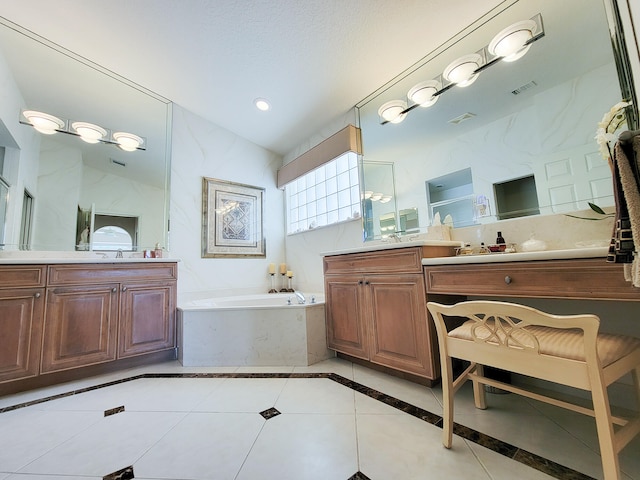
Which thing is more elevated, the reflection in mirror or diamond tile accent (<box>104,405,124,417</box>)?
the reflection in mirror

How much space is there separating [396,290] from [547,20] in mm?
1898

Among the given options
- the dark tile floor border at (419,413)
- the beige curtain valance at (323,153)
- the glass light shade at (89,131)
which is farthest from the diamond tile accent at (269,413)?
the glass light shade at (89,131)

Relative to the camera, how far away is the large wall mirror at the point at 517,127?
4.59ft

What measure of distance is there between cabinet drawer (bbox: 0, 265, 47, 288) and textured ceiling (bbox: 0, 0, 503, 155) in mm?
1854

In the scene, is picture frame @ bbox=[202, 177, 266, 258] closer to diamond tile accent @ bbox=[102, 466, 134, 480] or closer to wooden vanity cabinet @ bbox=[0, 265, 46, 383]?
wooden vanity cabinet @ bbox=[0, 265, 46, 383]

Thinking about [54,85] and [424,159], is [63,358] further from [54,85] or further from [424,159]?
[424,159]

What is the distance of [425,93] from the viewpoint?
6.89 feet

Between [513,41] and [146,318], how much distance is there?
339 cm

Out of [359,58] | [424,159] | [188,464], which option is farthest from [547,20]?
[188,464]

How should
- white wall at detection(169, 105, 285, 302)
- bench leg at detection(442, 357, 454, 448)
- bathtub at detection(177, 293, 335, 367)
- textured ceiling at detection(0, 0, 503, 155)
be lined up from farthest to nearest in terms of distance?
white wall at detection(169, 105, 285, 302), bathtub at detection(177, 293, 335, 367), textured ceiling at detection(0, 0, 503, 155), bench leg at detection(442, 357, 454, 448)

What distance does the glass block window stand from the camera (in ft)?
9.32

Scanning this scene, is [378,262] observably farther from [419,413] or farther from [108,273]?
[108,273]

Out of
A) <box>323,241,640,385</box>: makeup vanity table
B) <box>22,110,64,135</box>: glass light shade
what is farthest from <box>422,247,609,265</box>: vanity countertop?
<box>22,110,64,135</box>: glass light shade

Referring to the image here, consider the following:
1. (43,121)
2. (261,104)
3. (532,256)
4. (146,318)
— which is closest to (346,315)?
(532,256)
